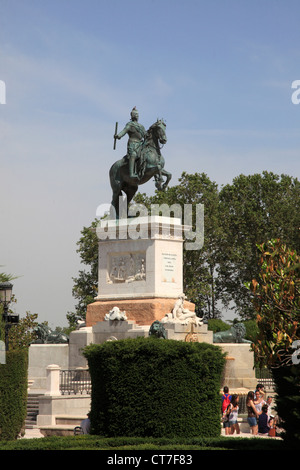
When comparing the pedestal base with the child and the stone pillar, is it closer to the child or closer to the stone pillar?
the stone pillar

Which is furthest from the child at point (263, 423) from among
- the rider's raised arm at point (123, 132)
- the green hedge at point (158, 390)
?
the rider's raised arm at point (123, 132)

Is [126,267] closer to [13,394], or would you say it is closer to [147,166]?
[147,166]

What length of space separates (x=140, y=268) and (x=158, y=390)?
15.2m

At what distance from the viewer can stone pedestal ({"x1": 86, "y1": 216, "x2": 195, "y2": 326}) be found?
30156 millimetres

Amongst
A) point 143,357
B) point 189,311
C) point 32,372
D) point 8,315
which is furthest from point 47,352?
point 143,357

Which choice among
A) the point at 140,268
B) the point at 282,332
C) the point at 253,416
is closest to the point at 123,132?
the point at 140,268

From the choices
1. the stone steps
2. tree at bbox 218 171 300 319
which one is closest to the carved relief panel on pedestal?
the stone steps

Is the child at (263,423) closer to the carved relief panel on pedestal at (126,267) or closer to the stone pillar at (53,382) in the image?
the stone pillar at (53,382)

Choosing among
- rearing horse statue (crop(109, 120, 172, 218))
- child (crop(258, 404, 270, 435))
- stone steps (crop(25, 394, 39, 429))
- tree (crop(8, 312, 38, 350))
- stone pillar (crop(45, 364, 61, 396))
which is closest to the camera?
child (crop(258, 404, 270, 435))

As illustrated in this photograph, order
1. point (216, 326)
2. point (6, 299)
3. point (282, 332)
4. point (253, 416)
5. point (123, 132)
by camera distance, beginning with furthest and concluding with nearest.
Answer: point (216, 326), point (123, 132), point (253, 416), point (6, 299), point (282, 332)

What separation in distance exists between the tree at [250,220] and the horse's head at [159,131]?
25.6 meters

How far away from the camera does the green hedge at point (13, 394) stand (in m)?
19.6

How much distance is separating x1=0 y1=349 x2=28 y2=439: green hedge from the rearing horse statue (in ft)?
41.2

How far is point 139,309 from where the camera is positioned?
98.6ft
